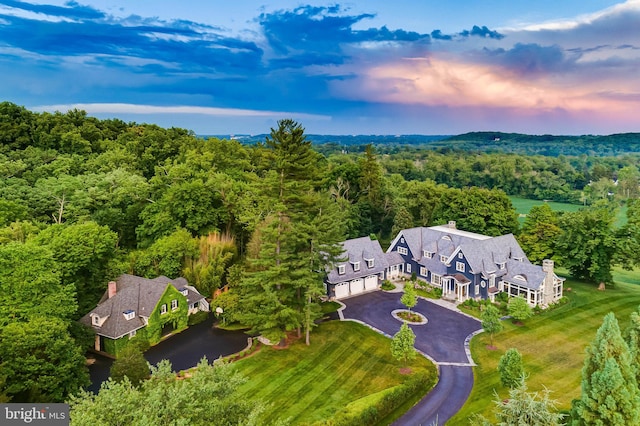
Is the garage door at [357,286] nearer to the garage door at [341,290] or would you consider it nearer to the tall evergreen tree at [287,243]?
the garage door at [341,290]

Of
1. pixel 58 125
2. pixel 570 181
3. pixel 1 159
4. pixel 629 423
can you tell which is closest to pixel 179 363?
pixel 629 423

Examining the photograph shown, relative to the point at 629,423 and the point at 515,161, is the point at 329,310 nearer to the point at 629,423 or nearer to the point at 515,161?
the point at 629,423

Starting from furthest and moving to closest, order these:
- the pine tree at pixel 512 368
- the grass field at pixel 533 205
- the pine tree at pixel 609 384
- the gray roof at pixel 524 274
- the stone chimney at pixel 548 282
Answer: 1. the grass field at pixel 533 205
2. the stone chimney at pixel 548 282
3. the gray roof at pixel 524 274
4. the pine tree at pixel 512 368
5. the pine tree at pixel 609 384

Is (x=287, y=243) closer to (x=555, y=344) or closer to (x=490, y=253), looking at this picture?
(x=555, y=344)
